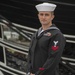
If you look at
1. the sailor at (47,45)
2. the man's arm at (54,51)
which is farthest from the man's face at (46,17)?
the man's arm at (54,51)

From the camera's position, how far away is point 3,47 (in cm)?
492

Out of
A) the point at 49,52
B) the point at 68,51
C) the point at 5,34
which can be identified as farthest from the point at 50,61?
the point at 5,34

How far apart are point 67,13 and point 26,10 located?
0.66 m

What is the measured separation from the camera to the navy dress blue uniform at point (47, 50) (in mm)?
2441

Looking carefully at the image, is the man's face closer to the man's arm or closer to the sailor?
the sailor

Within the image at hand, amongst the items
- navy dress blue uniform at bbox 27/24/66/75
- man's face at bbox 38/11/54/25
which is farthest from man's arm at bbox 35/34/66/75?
man's face at bbox 38/11/54/25

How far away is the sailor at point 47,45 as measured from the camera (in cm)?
244

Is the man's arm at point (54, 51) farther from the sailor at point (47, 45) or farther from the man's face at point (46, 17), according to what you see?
the man's face at point (46, 17)

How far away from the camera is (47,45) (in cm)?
247

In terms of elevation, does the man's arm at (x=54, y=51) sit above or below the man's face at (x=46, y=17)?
below

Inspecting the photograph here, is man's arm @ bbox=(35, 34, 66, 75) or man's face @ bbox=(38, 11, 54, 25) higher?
man's face @ bbox=(38, 11, 54, 25)

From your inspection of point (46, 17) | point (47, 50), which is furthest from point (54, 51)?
point (46, 17)

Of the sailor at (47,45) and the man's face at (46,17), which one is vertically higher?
the man's face at (46,17)

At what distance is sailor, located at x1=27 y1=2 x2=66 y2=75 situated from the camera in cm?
244
